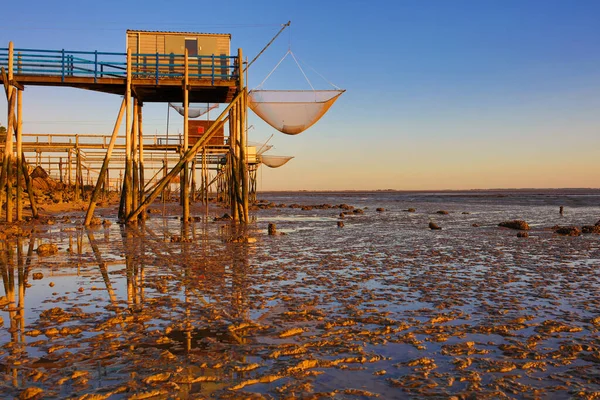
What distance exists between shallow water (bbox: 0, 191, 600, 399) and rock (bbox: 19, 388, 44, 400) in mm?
86

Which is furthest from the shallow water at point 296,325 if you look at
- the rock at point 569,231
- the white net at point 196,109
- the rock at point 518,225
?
the white net at point 196,109

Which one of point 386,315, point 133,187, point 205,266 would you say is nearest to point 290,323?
point 386,315

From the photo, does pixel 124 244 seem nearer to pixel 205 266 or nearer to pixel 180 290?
pixel 205 266

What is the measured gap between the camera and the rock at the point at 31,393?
366 cm

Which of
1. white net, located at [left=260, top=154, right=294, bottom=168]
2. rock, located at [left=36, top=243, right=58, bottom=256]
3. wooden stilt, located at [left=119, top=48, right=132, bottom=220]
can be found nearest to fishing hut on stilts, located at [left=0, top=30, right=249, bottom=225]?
wooden stilt, located at [left=119, top=48, right=132, bottom=220]

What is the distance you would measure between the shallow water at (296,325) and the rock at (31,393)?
0.09 metres

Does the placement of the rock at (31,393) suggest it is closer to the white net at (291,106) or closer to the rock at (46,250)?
the rock at (46,250)

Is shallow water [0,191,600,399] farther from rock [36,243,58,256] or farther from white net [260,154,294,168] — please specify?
white net [260,154,294,168]

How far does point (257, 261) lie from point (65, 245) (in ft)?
18.3

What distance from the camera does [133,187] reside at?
66.8ft

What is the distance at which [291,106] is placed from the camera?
19.8m

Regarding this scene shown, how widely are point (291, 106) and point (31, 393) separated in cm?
1701

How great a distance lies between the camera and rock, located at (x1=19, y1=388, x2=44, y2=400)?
3.66 metres

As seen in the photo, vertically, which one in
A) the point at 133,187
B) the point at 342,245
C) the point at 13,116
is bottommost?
the point at 342,245
